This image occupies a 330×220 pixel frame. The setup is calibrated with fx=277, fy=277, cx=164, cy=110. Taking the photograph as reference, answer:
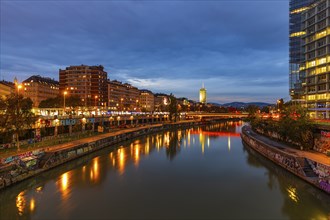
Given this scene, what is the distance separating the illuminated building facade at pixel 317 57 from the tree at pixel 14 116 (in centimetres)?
7299

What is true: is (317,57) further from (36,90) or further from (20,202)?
(36,90)

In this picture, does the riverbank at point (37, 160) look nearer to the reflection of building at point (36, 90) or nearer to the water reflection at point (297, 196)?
the water reflection at point (297, 196)

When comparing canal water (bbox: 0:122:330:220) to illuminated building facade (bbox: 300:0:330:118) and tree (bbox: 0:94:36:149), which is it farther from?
illuminated building facade (bbox: 300:0:330:118)

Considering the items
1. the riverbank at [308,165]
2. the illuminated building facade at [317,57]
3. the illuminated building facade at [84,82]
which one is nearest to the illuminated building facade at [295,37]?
the illuminated building facade at [317,57]

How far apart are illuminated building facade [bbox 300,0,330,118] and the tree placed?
7299 centimetres

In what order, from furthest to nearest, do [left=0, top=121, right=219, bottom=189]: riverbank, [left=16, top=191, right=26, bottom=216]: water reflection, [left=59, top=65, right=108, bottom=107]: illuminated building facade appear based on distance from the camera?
[left=59, top=65, right=108, bottom=107]: illuminated building facade
[left=0, top=121, right=219, bottom=189]: riverbank
[left=16, top=191, right=26, bottom=216]: water reflection

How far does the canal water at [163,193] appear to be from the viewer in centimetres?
2645

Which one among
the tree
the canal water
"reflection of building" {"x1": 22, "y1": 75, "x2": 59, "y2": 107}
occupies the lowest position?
the canal water

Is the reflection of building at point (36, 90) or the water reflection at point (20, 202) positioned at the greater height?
the reflection of building at point (36, 90)

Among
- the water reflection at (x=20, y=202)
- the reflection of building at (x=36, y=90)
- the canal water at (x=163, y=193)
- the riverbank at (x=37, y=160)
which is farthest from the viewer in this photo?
the reflection of building at (x=36, y=90)

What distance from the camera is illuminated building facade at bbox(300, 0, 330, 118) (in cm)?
8331

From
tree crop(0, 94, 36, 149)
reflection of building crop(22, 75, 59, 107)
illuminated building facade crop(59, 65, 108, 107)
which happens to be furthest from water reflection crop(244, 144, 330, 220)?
reflection of building crop(22, 75, 59, 107)

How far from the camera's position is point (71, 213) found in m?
26.2

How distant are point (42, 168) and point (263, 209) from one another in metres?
29.6
